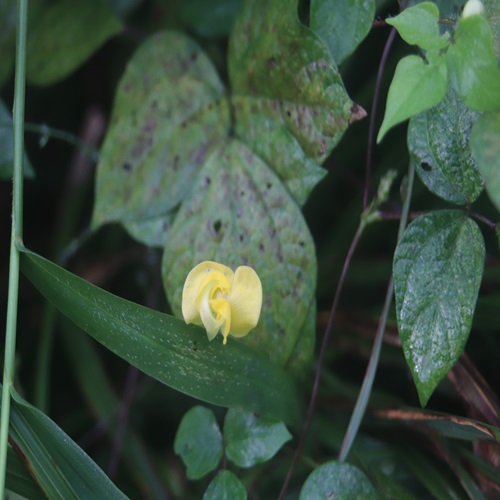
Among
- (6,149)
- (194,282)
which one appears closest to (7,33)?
(6,149)

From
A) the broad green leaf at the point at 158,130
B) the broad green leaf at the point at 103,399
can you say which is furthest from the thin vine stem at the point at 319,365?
the broad green leaf at the point at 103,399

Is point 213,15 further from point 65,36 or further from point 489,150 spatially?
point 489,150

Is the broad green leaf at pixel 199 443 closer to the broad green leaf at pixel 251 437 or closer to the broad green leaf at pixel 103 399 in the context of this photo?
the broad green leaf at pixel 251 437

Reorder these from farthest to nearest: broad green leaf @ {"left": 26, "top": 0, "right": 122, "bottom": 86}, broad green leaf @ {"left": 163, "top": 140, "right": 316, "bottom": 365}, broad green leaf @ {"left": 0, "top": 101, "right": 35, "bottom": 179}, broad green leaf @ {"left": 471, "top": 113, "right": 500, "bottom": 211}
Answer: broad green leaf @ {"left": 26, "top": 0, "right": 122, "bottom": 86}, broad green leaf @ {"left": 0, "top": 101, "right": 35, "bottom": 179}, broad green leaf @ {"left": 163, "top": 140, "right": 316, "bottom": 365}, broad green leaf @ {"left": 471, "top": 113, "right": 500, "bottom": 211}

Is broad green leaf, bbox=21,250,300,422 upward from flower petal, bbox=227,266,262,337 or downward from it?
downward

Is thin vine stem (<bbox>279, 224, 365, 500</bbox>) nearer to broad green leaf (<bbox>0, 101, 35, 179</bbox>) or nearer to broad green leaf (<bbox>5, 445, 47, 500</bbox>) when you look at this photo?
broad green leaf (<bbox>5, 445, 47, 500</bbox>)

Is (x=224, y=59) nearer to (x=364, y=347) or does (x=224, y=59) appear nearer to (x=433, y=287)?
(x=364, y=347)

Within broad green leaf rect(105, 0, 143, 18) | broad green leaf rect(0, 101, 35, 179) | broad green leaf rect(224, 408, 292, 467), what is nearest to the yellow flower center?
broad green leaf rect(224, 408, 292, 467)
